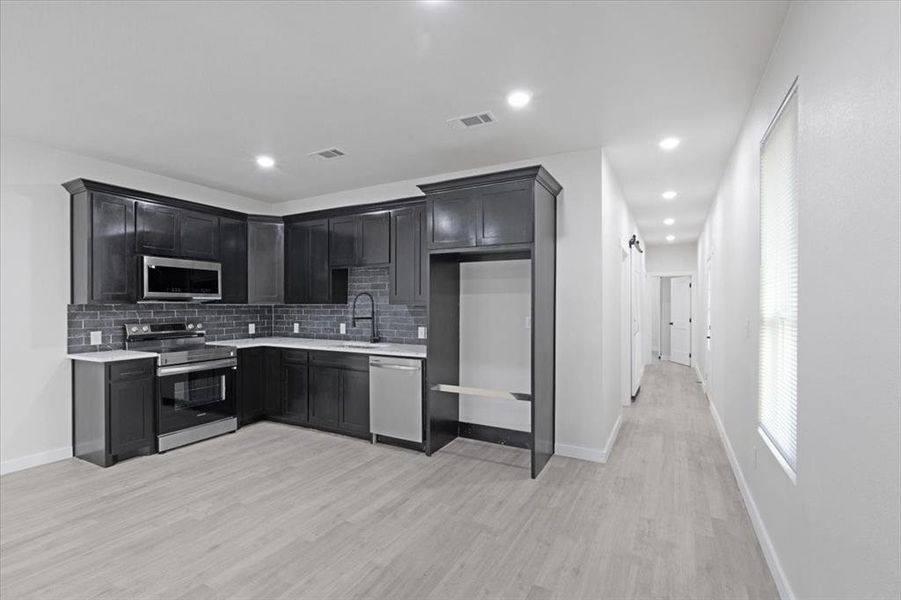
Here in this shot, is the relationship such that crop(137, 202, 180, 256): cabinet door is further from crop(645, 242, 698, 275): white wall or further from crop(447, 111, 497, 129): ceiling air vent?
crop(645, 242, 698, 275): white wall

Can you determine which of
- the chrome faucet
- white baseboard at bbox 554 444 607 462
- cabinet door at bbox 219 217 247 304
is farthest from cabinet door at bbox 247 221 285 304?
white baseboard at bbox 554 444 607 462

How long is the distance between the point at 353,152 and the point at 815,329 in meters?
3.65

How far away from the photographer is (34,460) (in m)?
3.79

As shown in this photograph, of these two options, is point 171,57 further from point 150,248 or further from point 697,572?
point 697,572

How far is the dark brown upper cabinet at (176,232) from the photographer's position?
14.3 feet

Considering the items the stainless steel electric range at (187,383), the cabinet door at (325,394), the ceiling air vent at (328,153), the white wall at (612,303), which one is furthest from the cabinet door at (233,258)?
the white wall at (612,303)

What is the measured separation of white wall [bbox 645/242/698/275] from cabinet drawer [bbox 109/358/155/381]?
382 inches

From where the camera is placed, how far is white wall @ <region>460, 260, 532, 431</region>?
14.2 ft

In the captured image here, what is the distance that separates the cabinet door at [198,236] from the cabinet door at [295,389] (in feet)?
4.81

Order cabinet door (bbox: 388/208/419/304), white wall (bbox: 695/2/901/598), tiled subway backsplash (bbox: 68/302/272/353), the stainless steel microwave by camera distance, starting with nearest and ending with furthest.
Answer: white wall (bbox: 695/2/901/598) < tiled subway backsplash (bbox: 68/302/272/353) < the stainless steel microwave < cabinet door (bbox: 388/208/419/304)

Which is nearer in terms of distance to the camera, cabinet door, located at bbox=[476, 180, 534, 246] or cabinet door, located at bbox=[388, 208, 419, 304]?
cabinet door, located at bbox=[476, 180, 534, 246]

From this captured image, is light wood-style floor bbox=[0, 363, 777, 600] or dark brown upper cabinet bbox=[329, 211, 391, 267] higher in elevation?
dark brown upper cabinet bbox=[329, 211, 391, 267]

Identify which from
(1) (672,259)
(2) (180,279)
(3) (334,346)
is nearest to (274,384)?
(3) (334,346)

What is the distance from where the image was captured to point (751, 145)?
308cm
